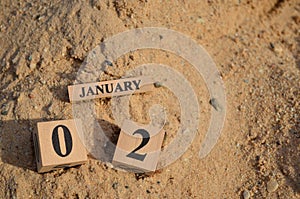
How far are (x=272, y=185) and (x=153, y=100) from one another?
2.40ft

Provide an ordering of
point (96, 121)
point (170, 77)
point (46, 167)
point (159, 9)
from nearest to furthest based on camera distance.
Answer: point (46, 167) < point (96, 121) < point (170, 77) < point (159, 9)

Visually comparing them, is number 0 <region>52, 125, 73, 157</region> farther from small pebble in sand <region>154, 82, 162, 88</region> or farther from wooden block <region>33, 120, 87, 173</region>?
small pebble in sand <region>154, 82, 162, 88</region>

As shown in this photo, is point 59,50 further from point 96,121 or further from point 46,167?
point 46,167

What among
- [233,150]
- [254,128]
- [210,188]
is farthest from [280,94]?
[210,188]

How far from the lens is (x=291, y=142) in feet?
9.36

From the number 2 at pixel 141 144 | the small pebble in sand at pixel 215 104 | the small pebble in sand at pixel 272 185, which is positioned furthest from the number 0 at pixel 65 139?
the small pebble in sand at pixel 272 185

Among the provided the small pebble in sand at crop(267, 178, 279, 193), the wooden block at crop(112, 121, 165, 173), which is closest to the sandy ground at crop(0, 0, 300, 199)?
the small pebble in sand at crop(267, 178, 279, 193)

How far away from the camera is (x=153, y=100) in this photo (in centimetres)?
280

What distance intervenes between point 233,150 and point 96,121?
725mm

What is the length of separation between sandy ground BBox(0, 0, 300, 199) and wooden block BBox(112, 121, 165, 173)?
107mm

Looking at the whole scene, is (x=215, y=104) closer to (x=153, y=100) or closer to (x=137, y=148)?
(x=153, y=100)

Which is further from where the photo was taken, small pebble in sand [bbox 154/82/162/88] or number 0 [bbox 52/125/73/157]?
small pebble in sand [bbox 154/82/162/88]

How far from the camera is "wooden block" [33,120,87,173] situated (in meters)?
2.45

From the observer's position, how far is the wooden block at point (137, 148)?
100.0 inches
